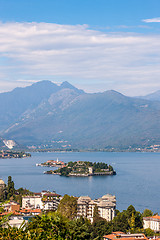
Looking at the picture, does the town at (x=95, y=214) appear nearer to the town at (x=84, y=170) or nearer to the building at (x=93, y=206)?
the building at (x=93, y=206)

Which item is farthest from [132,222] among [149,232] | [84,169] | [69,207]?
[84,169]

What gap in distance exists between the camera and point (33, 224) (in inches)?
713

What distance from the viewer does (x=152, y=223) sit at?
37906 mm

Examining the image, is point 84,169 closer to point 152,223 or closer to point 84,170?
point 84,170

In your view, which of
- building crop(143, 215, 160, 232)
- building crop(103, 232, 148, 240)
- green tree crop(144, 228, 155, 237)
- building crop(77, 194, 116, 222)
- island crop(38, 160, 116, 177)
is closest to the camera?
building crop(103, 232, 148, 240)

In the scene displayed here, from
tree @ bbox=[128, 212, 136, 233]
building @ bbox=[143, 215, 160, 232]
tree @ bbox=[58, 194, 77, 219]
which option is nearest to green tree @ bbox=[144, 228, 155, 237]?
tree @ bbox=[128, 212, 136, 233]

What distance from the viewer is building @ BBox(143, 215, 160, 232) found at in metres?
37.2

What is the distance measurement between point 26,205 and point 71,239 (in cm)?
3223

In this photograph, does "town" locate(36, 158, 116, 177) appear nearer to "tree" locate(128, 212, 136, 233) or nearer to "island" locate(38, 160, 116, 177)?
"island" locate(38, 160, 116, 177)

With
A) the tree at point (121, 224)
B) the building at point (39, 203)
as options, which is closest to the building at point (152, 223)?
the tree at point (121, 224)

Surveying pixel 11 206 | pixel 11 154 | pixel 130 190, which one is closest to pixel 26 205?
pixel 11 206

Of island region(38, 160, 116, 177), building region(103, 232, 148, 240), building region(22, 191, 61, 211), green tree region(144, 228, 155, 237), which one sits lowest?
green tree region(144, 228, 155, 237)

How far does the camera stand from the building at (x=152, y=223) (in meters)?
37.2

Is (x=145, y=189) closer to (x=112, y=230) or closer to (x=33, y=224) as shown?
(x=112, y=230)
